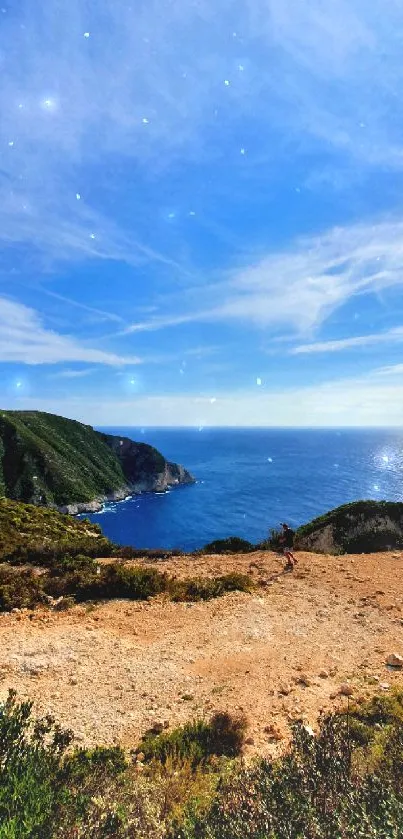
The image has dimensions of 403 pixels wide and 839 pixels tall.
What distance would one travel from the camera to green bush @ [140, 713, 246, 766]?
7.80 metres

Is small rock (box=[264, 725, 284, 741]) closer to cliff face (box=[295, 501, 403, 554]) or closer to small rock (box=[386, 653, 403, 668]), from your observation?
small rock (box=[386, 653, 403, 668])

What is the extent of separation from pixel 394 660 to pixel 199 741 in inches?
252

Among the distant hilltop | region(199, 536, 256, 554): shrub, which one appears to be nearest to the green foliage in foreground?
region(199, 536, 256, 554): shrub

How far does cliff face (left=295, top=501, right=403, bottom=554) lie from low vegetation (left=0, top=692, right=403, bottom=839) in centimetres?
2325

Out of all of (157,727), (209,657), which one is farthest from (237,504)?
(157,727)

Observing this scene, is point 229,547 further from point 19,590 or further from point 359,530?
point 19,590

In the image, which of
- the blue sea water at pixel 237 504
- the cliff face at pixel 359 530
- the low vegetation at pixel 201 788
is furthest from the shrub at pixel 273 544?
the blue sea water at pixel 237 504

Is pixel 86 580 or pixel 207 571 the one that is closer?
pixel 86 580

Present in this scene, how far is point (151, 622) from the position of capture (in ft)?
46.9

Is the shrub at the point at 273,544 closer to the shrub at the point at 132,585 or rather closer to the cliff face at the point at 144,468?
the shrub at the point at 132,585

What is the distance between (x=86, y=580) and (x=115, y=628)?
3686mm

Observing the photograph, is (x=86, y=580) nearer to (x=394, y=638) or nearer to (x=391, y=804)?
(x=394, y=638)

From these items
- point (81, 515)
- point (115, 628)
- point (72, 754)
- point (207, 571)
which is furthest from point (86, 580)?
point (81, 515)

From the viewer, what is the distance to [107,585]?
659 inches
